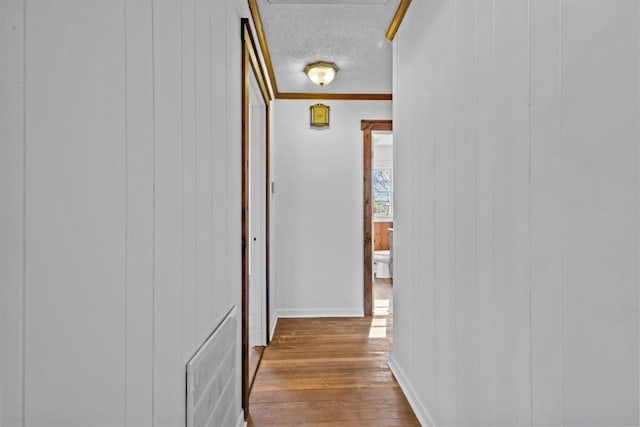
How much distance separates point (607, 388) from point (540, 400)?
0.26m

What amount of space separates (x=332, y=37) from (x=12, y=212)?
2670 mm

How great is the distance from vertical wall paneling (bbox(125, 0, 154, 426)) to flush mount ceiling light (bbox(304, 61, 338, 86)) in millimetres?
2488

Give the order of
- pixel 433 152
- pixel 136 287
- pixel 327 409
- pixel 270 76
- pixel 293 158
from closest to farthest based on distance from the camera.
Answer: pixel 136 287
pixel 433 152
pixel 327 409
pixel 270 76
pixel 293 158

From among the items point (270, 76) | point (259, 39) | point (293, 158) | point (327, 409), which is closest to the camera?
point (327, 409)

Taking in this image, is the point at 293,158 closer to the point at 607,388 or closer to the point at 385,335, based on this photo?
the point at 385,335

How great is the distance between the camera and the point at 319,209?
4.11 m

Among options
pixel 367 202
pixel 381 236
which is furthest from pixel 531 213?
pixel 381 236

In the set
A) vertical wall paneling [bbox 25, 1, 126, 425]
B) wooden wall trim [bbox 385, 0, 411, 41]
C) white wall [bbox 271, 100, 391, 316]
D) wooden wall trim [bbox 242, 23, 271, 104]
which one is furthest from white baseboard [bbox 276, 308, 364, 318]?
vertical wall paneling [bbox 25, 1, 126, 425]

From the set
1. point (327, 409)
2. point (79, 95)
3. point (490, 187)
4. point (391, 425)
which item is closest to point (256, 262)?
point (327, 409)

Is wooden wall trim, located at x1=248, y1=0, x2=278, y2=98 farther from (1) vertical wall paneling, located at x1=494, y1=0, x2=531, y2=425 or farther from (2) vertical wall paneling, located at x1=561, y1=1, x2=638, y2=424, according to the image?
(2) vertical wall paneling, located at x1=561, y1=1, x2=638, y2=424

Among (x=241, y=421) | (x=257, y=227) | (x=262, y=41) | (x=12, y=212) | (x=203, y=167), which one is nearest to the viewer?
(x=12, y=212)

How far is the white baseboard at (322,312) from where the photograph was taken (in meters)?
4.06

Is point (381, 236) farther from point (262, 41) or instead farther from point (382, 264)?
point (262, 41)

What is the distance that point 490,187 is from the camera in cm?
128
